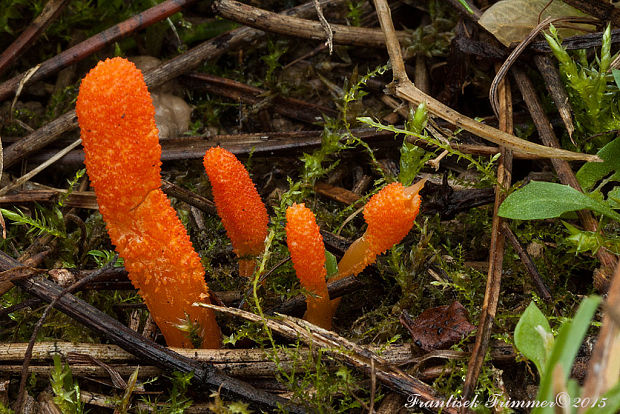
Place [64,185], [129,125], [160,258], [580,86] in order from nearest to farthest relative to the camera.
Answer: [129,125], [160,258], [580,86], [64,185]

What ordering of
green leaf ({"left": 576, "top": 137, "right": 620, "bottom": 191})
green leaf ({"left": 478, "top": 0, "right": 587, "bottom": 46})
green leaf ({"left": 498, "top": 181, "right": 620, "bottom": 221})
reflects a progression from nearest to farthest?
1. green leaf ({"left": 498, "top": 181, "right": 620, "bottom": 221})
2. green leaf ({"left": 576, "top": 137, "right": 620, "bottom": 191})
3. green leaf ({"left": 478, "top": 0, "right": 587, "bottom": 46})

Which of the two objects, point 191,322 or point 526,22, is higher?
point 526,22

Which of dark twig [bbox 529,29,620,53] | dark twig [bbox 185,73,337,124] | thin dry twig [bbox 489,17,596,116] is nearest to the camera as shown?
dark twig [bbox 529,29,620,53]

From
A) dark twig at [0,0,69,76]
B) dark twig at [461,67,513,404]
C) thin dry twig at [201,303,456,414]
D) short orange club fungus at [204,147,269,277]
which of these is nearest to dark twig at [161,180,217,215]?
short orange club fungus at [204,147,269,277]

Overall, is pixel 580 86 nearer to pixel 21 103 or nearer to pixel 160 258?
pixel 160 258

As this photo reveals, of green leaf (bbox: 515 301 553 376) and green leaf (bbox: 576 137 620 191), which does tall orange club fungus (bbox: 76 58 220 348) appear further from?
green leaf (bbox: 576 137 620 191)

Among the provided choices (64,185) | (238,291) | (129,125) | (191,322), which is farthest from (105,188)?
→ (64,185)
